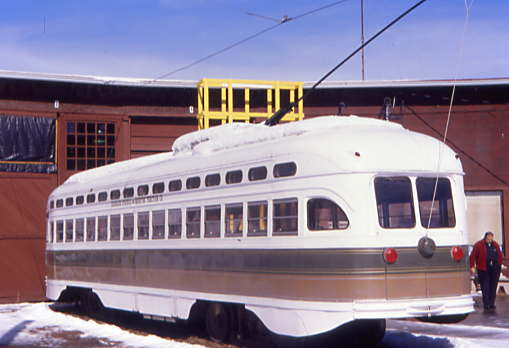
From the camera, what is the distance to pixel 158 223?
1470cm

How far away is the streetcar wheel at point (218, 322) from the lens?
12.6 metres

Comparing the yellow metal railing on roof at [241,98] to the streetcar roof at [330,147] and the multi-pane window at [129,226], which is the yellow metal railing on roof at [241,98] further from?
the streetcar roof at [330,147]

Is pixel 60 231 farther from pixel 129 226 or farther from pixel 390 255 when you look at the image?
pixel 390 255

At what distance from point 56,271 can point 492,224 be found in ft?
40.5

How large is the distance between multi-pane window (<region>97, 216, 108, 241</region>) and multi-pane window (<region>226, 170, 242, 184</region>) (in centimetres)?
496

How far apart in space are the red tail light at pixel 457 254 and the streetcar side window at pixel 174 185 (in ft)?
16.1

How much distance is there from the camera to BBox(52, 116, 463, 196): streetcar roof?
11.0m

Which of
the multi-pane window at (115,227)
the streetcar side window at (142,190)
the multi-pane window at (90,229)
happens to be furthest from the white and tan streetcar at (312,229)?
the multi-pane window at (90,229)

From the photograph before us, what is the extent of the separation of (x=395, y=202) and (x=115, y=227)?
7147 millimetres

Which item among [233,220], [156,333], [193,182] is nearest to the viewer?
[233,220]

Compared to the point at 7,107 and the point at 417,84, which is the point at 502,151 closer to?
the point at 417,84

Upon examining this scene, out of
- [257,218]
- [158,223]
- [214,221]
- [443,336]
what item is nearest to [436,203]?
[257,218]

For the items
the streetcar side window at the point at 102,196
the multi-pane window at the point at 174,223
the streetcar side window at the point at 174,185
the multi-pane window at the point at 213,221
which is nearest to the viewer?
the multi-pane window at the point at 213,221

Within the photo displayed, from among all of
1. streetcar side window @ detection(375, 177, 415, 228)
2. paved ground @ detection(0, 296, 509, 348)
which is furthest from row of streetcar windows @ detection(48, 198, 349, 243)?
paved ground @ detection(0, 296, 509, 348)
